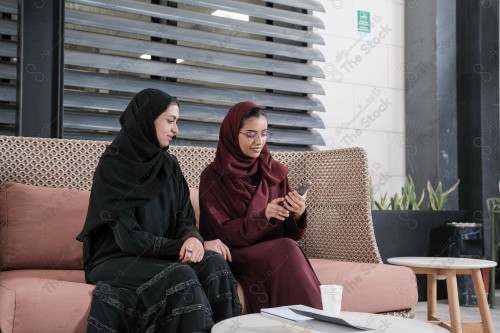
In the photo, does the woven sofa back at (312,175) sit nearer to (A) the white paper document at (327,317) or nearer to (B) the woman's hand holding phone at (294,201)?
(B) the woman's hand holding phone at (294,201)

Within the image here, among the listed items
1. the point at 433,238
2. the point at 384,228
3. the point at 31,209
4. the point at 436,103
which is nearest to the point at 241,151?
the point at 31,209

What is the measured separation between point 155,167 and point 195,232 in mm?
277

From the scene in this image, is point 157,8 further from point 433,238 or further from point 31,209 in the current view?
point 433,238

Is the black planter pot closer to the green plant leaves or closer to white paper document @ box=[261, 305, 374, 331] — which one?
the green plant leaves

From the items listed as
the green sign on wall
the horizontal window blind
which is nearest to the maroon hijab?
the horizontal window blind

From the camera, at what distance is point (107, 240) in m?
2.06

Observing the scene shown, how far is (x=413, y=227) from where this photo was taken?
12.7 ft

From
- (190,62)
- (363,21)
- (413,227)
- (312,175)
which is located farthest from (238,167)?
(363,21)

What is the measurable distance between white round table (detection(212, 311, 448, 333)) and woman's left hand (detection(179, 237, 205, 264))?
0.52m

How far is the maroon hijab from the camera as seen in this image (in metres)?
2.40

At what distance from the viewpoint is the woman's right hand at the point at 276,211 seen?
7.18 ft

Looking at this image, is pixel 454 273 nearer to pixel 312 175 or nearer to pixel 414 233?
pixel 312 175

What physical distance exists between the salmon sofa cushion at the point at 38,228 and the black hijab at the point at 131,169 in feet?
0.67

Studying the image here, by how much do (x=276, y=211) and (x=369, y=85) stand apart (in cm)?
259
